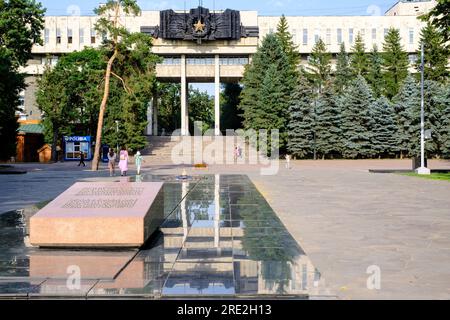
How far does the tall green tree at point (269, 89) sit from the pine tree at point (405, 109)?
12158 millimetres

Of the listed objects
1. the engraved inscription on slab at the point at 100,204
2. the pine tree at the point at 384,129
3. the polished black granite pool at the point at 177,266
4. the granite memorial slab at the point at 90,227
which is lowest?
the polished black granite pool at the point at 177,266

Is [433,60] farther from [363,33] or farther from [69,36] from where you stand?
[69,36]

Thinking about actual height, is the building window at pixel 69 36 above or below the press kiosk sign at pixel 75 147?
above

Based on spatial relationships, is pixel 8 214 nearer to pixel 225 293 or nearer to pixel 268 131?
pixel 225 293

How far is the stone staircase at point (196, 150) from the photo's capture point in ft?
184

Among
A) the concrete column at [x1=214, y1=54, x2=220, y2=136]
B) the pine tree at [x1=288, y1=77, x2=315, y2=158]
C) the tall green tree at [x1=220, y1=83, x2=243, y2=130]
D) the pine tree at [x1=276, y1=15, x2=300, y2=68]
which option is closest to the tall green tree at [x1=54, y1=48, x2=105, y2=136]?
the concrete column at [x1=214, y1=54, x2=220, y2=136]

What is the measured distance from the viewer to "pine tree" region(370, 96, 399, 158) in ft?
191

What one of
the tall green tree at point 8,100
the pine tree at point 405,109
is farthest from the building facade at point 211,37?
the tall green tree at point 8,100

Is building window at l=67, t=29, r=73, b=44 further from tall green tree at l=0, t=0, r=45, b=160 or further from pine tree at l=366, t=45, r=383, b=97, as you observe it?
pine tree at l=366, t=45, r=383, b=97

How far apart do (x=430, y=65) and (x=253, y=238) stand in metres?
64.5

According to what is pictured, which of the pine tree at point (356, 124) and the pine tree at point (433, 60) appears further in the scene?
the pine tree at point (433, 60)

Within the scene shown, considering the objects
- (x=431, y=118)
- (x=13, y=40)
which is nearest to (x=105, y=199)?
(x=13, y=40)

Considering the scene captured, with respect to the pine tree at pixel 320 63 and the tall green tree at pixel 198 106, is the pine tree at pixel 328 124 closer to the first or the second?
the pine tree at pixel 320 63

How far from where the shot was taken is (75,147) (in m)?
58.2
